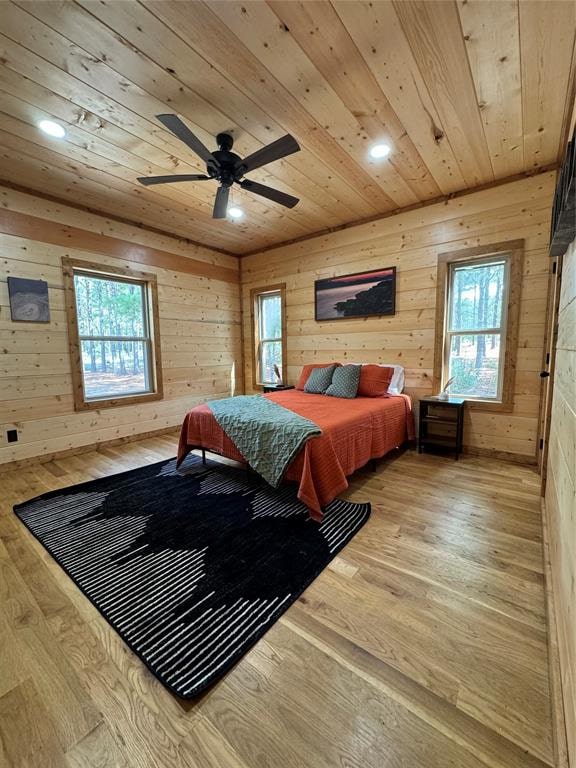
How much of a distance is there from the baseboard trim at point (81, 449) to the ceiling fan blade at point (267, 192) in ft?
9.49

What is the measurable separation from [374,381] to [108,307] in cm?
331

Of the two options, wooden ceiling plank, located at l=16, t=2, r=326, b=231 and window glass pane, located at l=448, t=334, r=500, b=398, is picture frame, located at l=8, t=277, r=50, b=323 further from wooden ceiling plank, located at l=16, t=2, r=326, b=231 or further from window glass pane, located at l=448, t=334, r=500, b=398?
window glass pane, located at l=448, t=334, r=500, b=398

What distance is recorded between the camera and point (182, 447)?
3.05m

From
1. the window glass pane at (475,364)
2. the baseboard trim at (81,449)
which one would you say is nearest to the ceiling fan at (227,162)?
the window glass pane at (475,364)

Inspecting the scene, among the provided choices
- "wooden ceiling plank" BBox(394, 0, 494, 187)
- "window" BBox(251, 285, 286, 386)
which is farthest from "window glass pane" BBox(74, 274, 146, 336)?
"wooden ceiling plank" BBox(394, 0, 494, 187)

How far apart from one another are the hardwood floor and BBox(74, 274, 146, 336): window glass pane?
260 cm

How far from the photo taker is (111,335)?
3881mm

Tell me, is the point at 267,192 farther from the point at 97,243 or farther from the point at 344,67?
the point at 97,243

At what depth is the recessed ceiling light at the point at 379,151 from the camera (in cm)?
249

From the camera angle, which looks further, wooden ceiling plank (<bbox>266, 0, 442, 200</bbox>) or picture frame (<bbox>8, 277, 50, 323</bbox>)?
picture frame (<bbox>8, 277, 50, 323</bbox>)

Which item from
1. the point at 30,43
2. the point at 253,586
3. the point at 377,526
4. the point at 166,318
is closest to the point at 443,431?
the point at 377,526

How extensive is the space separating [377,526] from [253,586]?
35.4 inches

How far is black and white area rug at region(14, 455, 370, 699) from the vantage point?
128cm

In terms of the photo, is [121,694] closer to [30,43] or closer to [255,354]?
[30,43]
